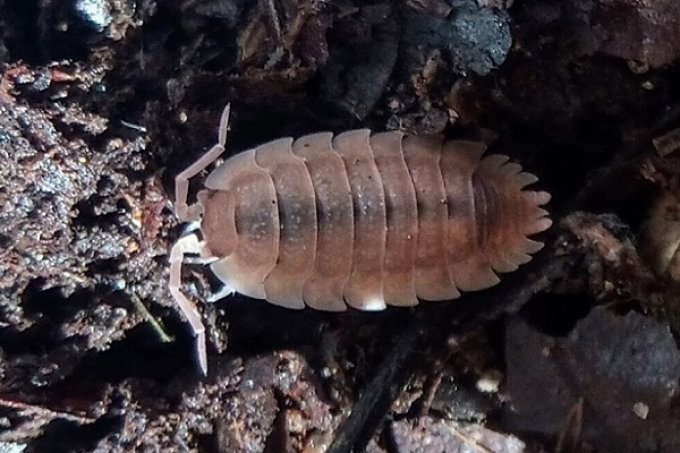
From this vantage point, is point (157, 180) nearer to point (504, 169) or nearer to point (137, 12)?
point (137, 12)

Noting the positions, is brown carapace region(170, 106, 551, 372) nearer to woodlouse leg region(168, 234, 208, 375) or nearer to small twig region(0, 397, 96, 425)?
woodlouse leg region(168, 234, 208, 375)

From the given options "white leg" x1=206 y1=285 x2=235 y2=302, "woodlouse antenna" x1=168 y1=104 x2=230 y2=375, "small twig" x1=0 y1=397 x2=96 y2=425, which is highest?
"woodlouse antenna" x1=168 y1=104 x2=230 y2=375

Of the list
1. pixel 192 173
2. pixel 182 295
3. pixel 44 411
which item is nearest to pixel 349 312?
pixel 182 295

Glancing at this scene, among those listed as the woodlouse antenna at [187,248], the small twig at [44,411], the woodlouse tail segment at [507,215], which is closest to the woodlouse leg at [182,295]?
the woodlouse antenna at [187,248]

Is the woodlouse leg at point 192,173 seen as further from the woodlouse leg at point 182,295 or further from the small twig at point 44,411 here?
the small twig at point 44,411

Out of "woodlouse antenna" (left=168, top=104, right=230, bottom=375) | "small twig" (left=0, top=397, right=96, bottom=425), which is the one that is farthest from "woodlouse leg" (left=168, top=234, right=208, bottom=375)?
"small twig" (left=0, top=397, right=96, bottom=425)

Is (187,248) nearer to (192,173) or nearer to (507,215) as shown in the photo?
(192,173)

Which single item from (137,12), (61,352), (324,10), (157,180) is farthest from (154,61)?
(61,352)
